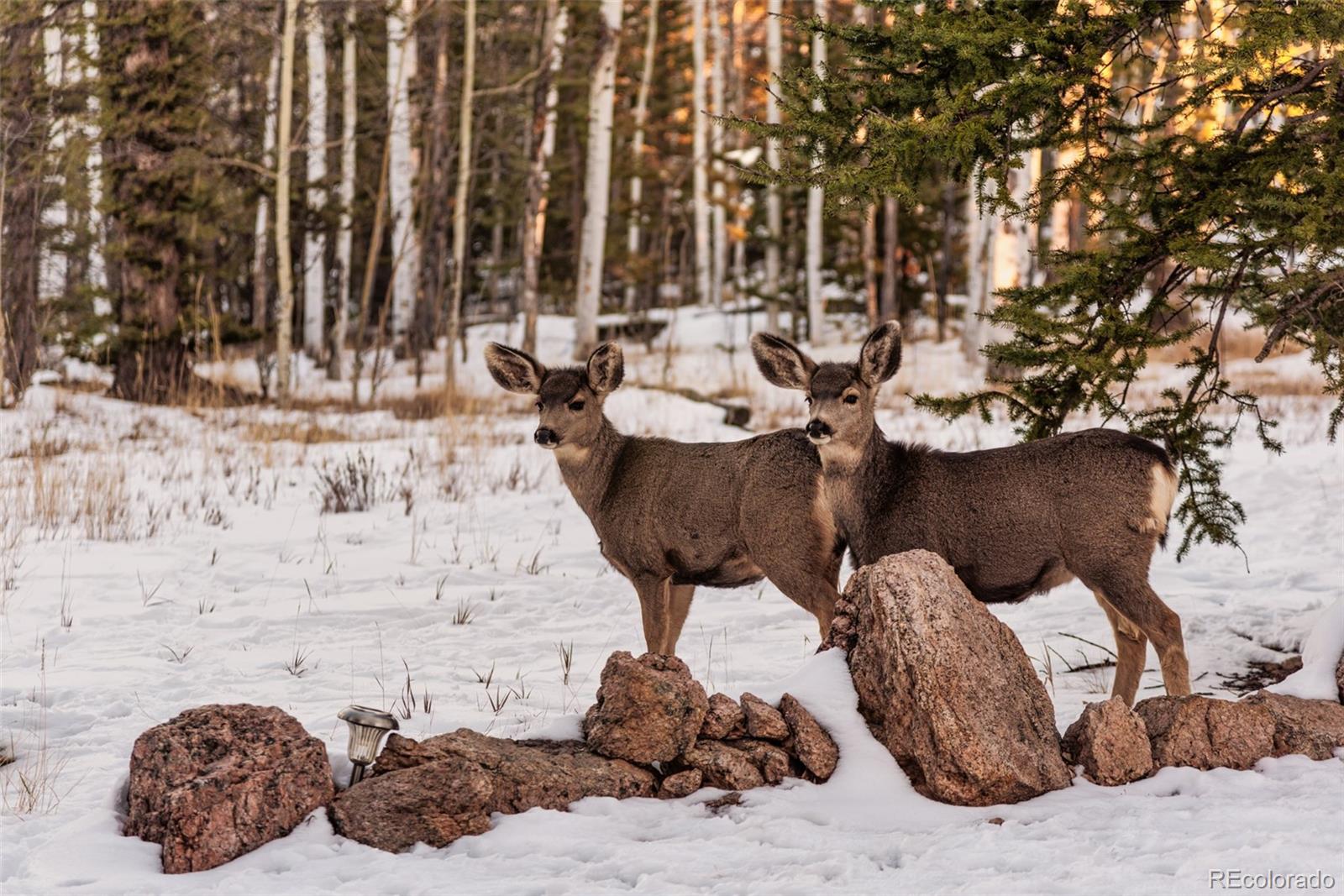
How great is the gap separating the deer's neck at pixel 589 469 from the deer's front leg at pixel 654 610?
0.64 m

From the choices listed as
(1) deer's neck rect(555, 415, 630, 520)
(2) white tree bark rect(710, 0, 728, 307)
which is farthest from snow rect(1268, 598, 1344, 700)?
(2) white tree bark rect(710, 0, 728, 307)

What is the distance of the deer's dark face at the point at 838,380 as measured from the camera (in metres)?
6.09

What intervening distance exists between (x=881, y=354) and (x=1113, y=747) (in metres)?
2.20

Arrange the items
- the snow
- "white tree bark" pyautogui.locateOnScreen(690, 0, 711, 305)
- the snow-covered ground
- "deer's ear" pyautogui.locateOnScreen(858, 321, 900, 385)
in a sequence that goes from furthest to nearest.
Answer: "white tree bark" pyautogui.locateOnScreen(690, 0, 711, 305)
"deer's ear" pyautogui.locateOnScreen(858, 321, 900, 385)
the snow
the snow-covered ground

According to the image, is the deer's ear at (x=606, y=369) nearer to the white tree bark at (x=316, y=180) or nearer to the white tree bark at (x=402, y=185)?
the white tree bark at (x=316, y=180)

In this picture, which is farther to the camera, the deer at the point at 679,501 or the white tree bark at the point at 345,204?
the white tree bark at the point at 345,204

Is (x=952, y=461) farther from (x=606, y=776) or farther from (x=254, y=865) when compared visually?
(x=254, y=865)

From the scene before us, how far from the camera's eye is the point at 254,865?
13.5ft

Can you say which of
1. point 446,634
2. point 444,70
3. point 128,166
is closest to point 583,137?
point 444,70

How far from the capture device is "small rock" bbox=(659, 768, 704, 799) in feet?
15.7

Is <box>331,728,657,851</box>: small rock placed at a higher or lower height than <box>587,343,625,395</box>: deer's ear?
lower

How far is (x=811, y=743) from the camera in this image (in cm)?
488

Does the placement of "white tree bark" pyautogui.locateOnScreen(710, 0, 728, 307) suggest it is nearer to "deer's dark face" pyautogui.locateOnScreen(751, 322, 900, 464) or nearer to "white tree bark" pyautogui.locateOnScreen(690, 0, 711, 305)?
"white tree bark" pyautogui.locateOnScreen(690, 0, 711, 305)

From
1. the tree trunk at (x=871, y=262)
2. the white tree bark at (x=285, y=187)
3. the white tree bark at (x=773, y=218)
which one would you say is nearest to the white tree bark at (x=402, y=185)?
the white tree bark at (x=285, y=187)
